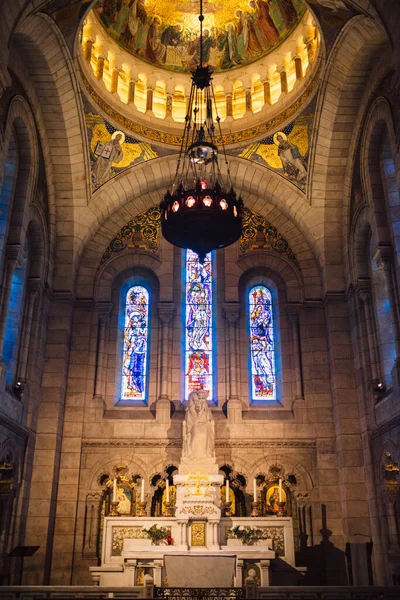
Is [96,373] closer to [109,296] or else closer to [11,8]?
[109,296]

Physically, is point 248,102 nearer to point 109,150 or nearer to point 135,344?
point 109,150

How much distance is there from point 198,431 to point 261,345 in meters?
3.65

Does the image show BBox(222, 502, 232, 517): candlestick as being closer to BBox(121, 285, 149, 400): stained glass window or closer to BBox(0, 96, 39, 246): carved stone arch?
BBox(121, 285, 149, 400): stained glass window

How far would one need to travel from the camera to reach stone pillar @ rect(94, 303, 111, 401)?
627 inches

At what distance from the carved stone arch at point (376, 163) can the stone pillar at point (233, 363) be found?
4650 millimetres

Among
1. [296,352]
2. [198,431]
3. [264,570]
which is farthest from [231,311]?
[264,570]

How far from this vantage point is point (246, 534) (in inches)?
506

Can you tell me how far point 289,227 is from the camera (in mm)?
17672

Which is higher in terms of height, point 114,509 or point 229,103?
point 229,103

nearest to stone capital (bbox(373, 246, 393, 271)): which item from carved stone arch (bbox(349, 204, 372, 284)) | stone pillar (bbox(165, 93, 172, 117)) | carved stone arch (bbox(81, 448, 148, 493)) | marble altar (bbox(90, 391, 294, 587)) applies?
carved stone arch (bbox(349, 204, 372, 284))

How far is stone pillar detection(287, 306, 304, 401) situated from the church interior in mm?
56

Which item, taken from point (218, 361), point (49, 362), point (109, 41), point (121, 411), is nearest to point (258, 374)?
point (218, 361)

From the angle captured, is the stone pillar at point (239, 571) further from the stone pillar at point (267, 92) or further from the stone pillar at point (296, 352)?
the stone pillar at point (267, 92)

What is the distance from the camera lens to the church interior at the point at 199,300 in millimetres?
12938
